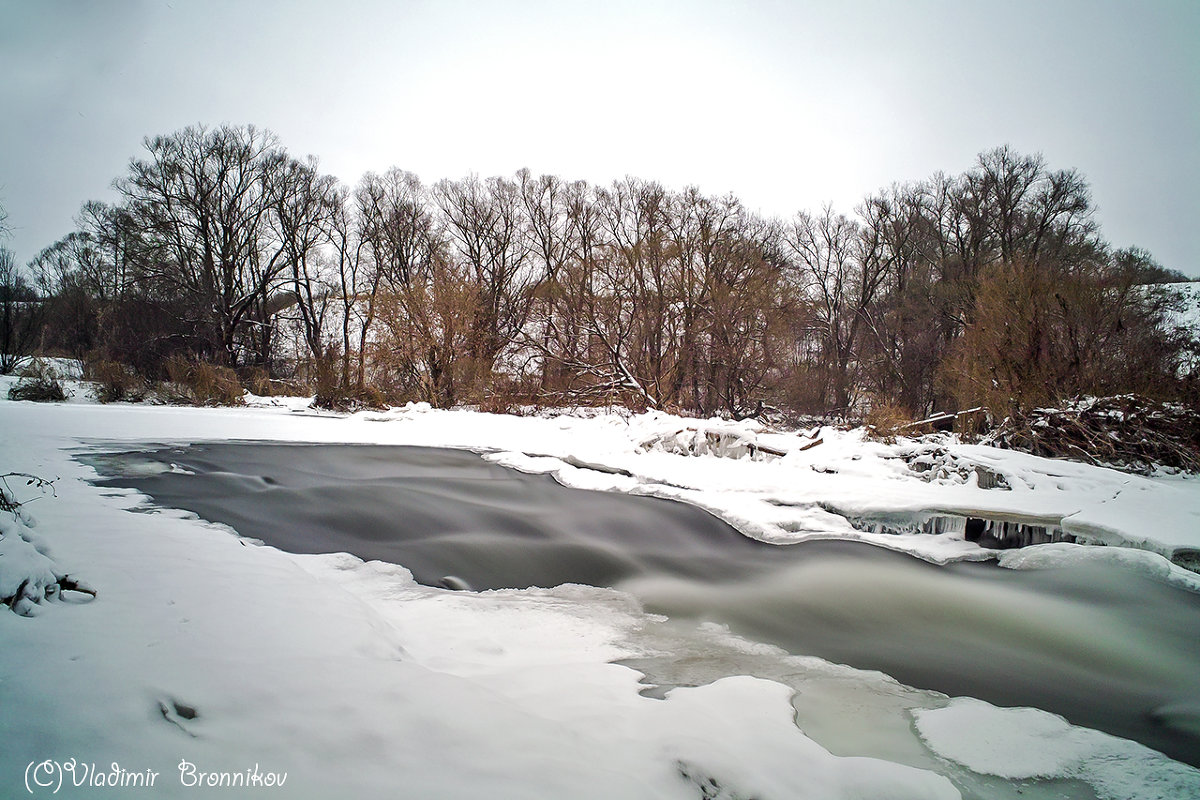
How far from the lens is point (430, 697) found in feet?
6.79

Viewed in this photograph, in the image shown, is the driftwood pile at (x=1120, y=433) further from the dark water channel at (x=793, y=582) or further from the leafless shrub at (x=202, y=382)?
the leafless shrub at (x=202, y=382)

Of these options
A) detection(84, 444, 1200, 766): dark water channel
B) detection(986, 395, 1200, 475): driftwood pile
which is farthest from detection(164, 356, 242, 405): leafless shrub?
detection(986, 395, 1200, 475): driftwood pile

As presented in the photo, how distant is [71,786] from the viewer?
4.29 ft

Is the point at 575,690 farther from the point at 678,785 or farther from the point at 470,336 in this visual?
the point at 470,336

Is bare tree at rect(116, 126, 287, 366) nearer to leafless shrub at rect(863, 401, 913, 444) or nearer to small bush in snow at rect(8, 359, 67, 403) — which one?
small bush in snow at rect(8, 359, 67, 403)

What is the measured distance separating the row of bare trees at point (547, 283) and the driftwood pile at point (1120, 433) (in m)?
6.54

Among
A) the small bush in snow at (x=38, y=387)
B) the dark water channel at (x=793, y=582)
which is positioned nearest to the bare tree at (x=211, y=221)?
the small bush in snow at (x=38, y=387)

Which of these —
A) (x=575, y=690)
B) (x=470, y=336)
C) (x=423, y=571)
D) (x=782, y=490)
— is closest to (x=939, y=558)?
(x=782, y=490)

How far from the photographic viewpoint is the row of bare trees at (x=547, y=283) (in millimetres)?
18125

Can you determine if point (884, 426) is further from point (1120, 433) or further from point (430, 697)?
point (430, 697)

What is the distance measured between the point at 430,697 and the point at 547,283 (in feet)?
63.1

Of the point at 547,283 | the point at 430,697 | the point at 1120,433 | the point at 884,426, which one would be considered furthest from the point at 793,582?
the point at 547,283

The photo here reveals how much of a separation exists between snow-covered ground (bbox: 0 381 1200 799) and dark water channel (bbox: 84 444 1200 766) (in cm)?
34

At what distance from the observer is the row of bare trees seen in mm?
18125
